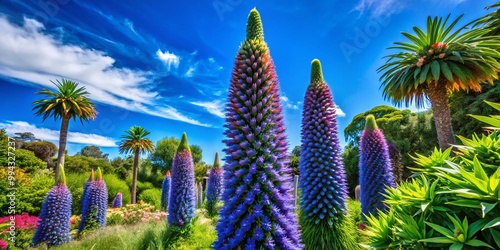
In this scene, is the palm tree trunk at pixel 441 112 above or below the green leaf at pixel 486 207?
above

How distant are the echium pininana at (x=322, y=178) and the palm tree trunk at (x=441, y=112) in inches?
305

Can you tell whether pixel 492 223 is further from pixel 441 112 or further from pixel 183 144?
pixel 441 112

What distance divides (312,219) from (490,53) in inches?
381

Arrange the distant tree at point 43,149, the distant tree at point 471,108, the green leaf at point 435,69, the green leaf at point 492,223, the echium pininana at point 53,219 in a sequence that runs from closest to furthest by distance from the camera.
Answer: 1. the green leaf at point 492,223
2. the echium pininana at point 53,219
3. the green leaf at point 435,69
4. the distant tree at point 471,108
5. the distant tree at point 43,149

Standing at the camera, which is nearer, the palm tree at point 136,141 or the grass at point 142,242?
the grass at point 142,242

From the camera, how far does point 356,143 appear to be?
26422mm

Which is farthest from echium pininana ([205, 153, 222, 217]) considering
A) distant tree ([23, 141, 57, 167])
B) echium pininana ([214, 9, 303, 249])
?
distant tree ([23, 141, 57, 167])

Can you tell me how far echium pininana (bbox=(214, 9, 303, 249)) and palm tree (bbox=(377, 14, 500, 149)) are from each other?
30.5ft

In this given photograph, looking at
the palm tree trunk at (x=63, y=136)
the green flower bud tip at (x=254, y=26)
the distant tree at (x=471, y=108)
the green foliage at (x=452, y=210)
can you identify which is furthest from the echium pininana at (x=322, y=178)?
the palm tree trunk at (x=63, y=136)

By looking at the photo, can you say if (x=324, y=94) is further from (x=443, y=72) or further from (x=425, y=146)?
(x=425, y=146)

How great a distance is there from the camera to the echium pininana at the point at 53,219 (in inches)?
265

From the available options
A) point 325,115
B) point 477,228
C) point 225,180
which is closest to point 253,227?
point 225,180

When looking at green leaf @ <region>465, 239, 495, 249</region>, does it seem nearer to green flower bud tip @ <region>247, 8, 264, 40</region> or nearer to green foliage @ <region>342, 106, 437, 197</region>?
green flower bud tip @ <region>247, 8, 264, 40</region>

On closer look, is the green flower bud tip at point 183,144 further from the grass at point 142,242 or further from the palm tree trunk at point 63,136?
the palm tree trunk at point 63,136
